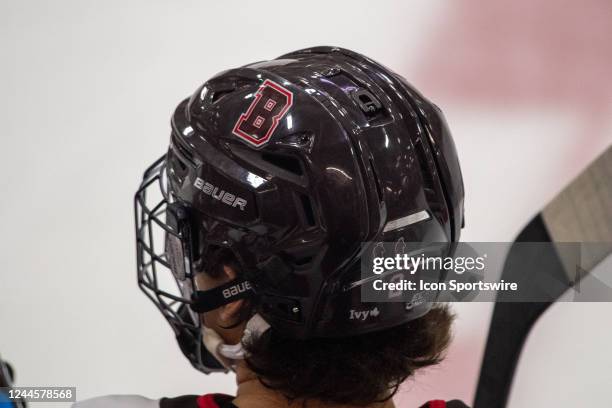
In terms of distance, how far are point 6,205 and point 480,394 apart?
3.49 ft

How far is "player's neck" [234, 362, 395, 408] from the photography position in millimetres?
994

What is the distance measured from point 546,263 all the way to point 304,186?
1.94ft

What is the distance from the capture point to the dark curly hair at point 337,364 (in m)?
0.97

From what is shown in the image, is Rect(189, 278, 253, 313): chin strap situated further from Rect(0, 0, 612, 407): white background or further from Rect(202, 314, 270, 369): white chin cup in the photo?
Rect(0, 0, 612, 407): white background

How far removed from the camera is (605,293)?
1.74 m

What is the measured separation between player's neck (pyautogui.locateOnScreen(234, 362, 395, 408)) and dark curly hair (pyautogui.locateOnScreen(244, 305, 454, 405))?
0.04 feet

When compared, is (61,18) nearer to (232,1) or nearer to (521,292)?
(232,1)

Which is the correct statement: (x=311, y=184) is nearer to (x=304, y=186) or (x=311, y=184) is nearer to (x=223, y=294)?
(x=304, y=186)

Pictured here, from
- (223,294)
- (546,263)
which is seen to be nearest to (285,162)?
(223,294)
